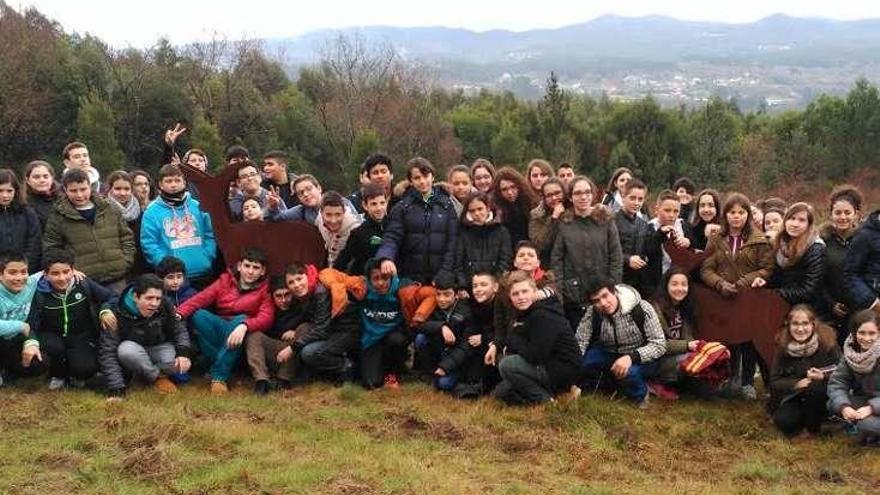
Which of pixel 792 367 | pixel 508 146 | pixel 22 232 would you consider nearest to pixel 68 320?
pixel 22 232

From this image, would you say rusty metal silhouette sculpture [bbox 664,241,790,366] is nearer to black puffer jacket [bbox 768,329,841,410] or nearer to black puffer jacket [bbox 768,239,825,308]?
black puffer jacket [bbox 768,239,825,308]

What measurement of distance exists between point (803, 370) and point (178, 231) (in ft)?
18.6

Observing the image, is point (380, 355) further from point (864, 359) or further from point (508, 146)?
point (508, 146)

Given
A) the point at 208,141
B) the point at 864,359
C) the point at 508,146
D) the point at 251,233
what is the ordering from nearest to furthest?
the point at 864,359, the point at 251,233, the point at 208,141, the point at 508,146

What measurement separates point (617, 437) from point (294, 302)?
3.16 m

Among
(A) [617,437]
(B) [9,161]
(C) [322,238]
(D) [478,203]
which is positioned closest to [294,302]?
(C) [322,238]

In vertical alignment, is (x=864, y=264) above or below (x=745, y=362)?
above

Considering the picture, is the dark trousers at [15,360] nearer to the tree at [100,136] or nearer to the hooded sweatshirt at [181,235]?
the hooded sweatshirt at [181,235]

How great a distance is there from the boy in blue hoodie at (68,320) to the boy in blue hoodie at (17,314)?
84mm

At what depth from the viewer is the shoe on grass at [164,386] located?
7355 millimetres

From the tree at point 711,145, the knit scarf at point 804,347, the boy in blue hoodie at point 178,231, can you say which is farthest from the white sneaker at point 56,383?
the tree at point 711,145

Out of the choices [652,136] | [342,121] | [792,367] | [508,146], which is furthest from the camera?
[508,146]

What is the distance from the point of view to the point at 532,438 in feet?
21.1

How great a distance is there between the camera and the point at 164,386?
292 inches
